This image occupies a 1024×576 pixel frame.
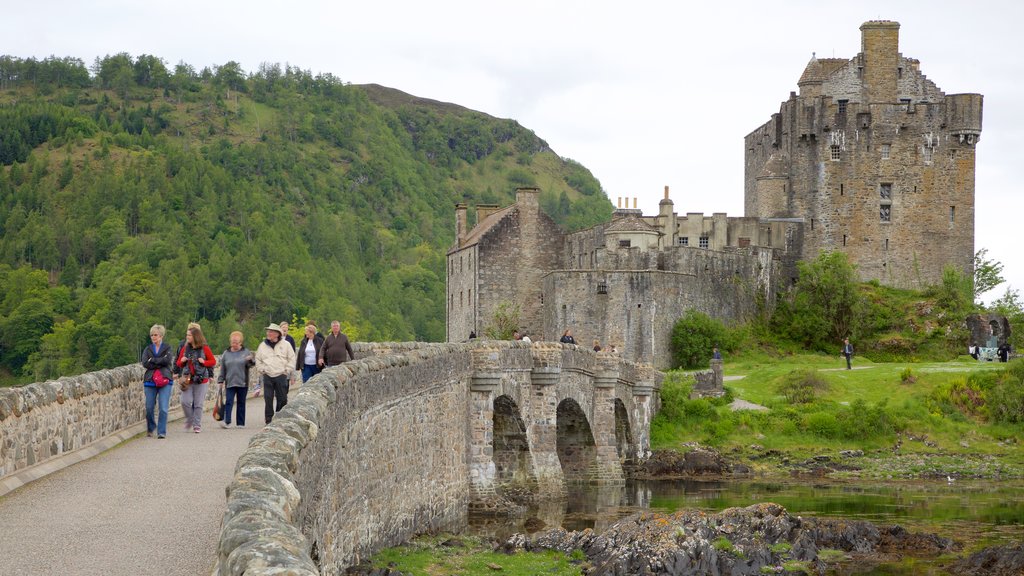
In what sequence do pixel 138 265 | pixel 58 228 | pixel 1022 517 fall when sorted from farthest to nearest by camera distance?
pixel 58 228
pixel 138 265
pixel 1022 517

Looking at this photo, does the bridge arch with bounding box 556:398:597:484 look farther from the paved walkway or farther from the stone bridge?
the paved walkway

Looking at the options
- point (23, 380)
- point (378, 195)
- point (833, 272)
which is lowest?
point (23, 380)

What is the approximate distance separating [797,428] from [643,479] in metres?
7.24

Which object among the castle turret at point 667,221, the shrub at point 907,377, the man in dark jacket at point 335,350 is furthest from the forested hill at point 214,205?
the man in dark jacket at point 335,350

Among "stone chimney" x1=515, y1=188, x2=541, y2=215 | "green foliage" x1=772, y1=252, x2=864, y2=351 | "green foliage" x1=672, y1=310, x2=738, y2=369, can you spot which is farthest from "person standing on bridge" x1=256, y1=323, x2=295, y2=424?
"green foliage" x1=772, y1=252, x2=864, y2=351

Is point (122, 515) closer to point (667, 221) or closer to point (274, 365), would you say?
point (274, 365)

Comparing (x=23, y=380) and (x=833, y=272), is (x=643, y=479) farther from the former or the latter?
(x=23, y=380)

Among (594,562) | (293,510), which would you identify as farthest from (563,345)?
(293,510)

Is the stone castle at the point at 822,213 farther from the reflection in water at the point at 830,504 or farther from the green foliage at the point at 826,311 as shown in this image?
the reflection in water at the point at 830,504

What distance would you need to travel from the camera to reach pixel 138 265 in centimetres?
10488

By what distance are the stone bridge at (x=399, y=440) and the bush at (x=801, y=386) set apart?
5.32m

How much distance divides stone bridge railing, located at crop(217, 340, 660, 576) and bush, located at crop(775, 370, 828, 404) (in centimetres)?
545

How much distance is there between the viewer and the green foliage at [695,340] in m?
55.7

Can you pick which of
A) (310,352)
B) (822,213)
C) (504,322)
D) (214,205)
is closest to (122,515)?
(310,352)
